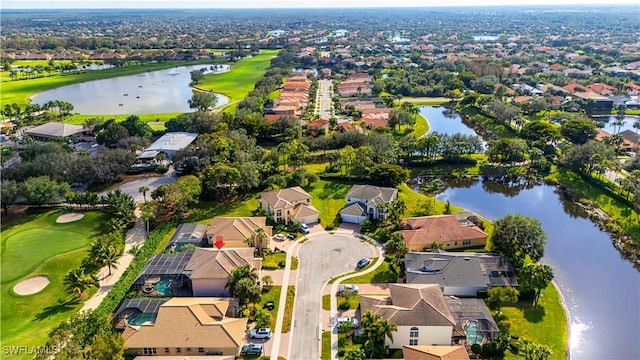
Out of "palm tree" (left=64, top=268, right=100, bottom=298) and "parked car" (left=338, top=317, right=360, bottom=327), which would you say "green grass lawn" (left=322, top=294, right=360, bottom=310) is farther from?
"palm tree" (left=64, top=268, right=100, bottom=298)

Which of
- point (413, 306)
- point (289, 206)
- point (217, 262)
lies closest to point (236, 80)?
point (289, 206)

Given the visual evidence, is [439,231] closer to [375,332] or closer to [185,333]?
[375,332]

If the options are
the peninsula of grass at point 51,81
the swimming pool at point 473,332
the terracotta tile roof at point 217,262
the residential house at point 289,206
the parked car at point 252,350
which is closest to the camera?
the parked car at point 252,350

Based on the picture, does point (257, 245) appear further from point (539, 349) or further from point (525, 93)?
point (525, 93)

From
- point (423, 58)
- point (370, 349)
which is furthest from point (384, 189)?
point (423, 58)

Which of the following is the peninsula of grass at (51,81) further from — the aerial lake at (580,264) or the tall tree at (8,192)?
the aerial lake at (580,264)

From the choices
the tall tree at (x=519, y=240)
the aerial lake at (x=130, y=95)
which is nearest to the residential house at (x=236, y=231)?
the tall tree at (x=519, y=240)

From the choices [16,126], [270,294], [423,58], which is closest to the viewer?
[270,294]
